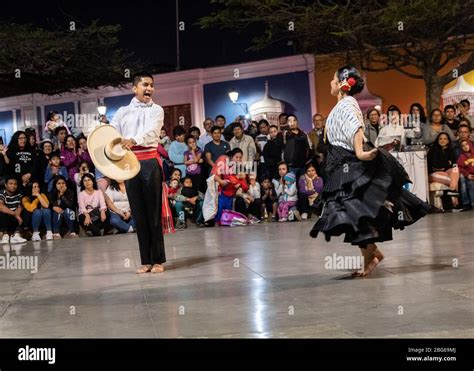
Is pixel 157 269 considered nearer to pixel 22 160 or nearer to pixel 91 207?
pixel 91 207

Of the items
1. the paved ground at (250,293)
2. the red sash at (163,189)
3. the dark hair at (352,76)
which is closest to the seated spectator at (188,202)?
the paved ground at (250,293)

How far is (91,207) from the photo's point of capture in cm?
1195

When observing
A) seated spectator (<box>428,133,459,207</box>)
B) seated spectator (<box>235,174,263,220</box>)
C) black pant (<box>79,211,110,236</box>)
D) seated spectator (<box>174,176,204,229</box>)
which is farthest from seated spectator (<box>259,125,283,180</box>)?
black pant (<box>79,211,110,236</box>)

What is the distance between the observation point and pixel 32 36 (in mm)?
14336

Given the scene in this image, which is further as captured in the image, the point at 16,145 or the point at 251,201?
the point at 251,201

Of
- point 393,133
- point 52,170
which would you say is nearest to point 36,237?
point 52,170

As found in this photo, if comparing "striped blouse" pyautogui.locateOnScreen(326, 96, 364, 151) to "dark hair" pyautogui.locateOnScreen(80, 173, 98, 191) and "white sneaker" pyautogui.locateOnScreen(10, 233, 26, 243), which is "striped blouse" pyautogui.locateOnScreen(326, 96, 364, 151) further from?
"white sneaker" pyautogui.locateOnScreen(10, 233, 26, 243)

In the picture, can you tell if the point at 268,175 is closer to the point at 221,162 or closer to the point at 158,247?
the point at 221,162

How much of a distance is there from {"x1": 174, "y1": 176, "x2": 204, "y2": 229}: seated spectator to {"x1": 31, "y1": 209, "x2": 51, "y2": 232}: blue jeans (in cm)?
199

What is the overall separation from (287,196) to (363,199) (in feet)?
20.5

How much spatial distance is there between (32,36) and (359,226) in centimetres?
987

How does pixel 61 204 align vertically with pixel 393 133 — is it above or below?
below

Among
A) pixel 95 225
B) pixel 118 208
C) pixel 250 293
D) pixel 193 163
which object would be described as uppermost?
pixel 193 163

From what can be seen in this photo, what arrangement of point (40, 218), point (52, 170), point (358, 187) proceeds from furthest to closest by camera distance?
point (52, 170), point (40, 218), point (358, 187)
